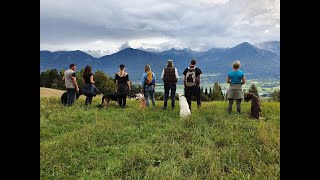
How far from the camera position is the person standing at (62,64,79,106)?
16.0m

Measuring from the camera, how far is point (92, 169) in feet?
23.1

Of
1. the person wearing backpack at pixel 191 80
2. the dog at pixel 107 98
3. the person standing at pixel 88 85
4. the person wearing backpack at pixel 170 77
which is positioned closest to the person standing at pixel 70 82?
the person standing at pixel 88 85

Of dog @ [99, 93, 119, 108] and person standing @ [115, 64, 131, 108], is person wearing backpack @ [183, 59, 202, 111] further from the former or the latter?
dog @ [99, 93, 119, 108]

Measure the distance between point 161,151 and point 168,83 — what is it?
7.98 metres

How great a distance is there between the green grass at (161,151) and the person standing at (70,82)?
14.0 ft

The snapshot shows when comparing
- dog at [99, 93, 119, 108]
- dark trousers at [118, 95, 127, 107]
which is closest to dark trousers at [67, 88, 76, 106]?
dog at [99, 93, 119, 108]

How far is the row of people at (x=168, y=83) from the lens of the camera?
14.2m

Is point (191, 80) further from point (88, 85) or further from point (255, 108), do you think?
point (88, 85)

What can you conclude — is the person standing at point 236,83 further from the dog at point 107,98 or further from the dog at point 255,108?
the dog at point 107,98

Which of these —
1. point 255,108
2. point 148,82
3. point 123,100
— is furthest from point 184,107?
point 123,100

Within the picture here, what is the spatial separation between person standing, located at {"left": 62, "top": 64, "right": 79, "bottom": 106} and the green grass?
14.0 ft

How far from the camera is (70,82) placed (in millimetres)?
16094
